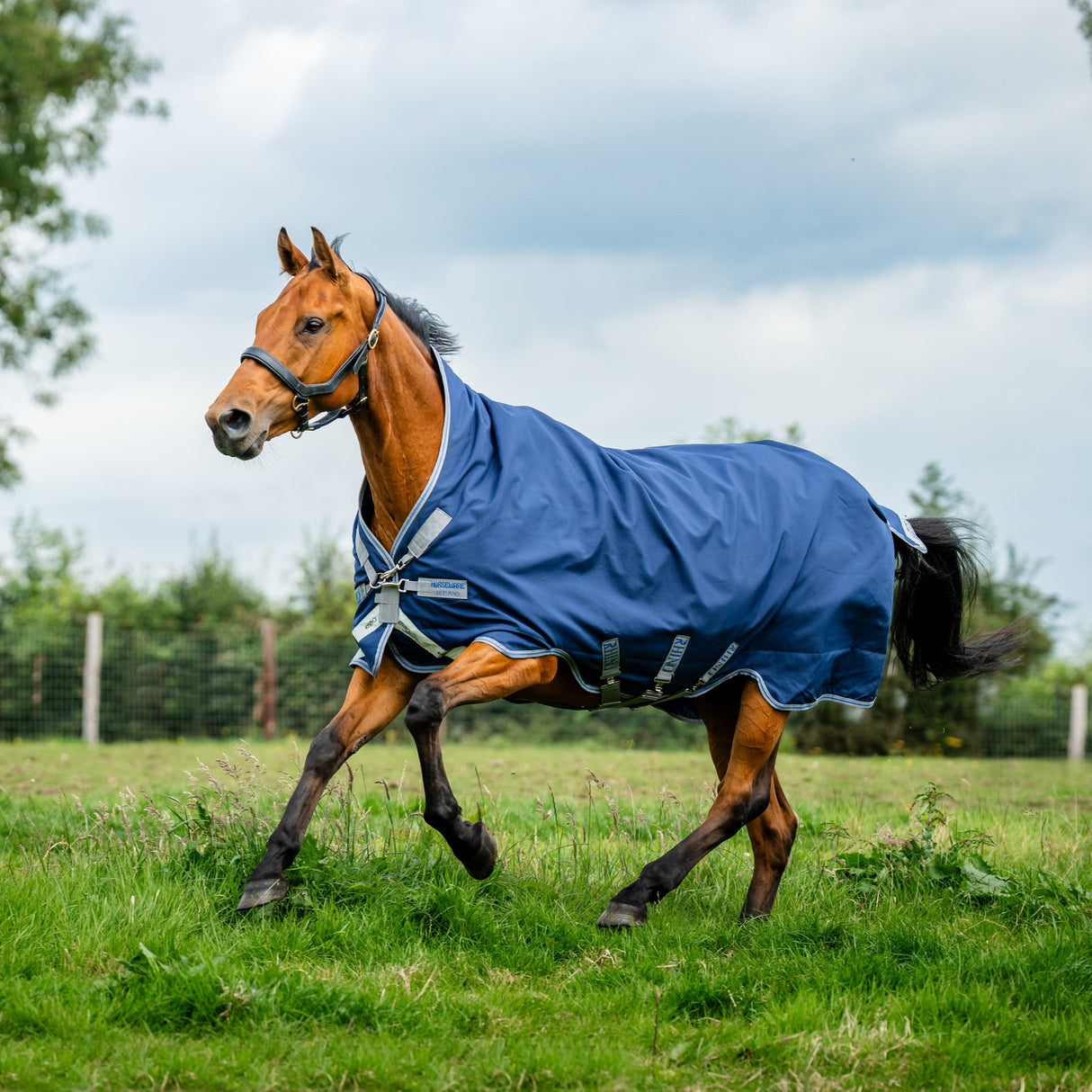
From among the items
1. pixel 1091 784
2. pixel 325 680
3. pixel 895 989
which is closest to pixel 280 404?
pixel 895 989

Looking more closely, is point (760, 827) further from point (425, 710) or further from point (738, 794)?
point (425, 710)

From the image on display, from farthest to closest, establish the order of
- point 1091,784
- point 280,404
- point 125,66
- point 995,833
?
point 125,66 < point 1091,784 < point 995,833 < point 280,404

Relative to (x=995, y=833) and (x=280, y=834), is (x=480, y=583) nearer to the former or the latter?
(x=280, y=834)

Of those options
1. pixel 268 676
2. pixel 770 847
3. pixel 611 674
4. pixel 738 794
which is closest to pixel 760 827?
pixel 770 847

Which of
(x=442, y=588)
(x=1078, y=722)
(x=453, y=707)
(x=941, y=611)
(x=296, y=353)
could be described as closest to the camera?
(x=453, y=707)

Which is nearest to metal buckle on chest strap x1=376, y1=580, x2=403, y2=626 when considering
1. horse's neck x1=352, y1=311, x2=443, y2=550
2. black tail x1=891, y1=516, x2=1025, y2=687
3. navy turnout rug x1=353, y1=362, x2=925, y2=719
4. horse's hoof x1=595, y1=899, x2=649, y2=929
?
navy turnout rug x1=353, y1=362, x2=925, y2=719

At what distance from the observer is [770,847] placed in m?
5.25

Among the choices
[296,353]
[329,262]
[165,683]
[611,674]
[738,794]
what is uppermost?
[329,262]

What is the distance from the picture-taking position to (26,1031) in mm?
3324

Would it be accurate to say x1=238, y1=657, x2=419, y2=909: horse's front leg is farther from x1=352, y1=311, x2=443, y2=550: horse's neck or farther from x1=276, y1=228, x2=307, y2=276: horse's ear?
x1=276, y1=228, x2=307, y2=276: horse's ear

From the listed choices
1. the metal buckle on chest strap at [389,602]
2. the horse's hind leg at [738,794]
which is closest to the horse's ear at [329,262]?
the metal buckle on chest strap at [389,602]

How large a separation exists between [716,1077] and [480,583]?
1.95m

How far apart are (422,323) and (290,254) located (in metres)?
0.62

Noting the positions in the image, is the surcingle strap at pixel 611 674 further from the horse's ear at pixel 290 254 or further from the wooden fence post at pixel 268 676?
the wooden fence post at pixel 268 676
